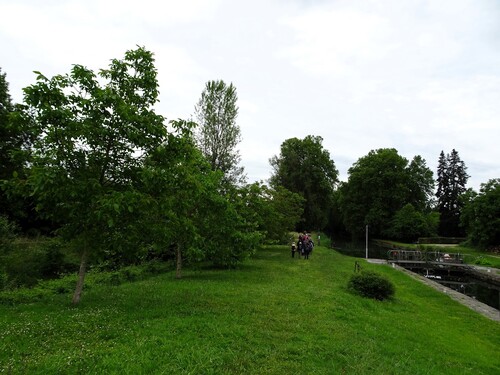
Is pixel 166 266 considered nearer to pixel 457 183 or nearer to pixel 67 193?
pixel 67 193

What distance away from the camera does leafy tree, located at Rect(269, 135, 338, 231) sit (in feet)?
183

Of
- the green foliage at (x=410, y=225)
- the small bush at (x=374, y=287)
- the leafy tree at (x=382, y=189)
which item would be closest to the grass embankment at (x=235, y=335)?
the small bush at (x=374, y=287)

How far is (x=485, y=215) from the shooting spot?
4175cm

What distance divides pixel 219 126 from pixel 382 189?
4431 centimetres

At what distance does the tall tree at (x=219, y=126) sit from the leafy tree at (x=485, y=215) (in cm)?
3046

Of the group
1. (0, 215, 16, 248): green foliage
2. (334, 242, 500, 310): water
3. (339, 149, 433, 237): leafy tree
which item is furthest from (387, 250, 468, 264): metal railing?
(0, 215, 16, 248): green foliage

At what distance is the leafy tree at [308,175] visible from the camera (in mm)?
55719

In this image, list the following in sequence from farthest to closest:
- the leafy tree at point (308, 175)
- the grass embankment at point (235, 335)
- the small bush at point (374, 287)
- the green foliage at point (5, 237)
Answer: the leafy tree at point (308, 175), the green foliage at point (5, 237), the small bush at point (374, 287), the grass embankment at point (235, 335)

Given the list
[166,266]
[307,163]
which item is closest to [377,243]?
[307,163]

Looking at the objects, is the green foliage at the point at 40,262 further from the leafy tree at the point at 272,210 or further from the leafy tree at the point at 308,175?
the leafy tree at the point at 308,175

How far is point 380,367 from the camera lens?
6.75 metres

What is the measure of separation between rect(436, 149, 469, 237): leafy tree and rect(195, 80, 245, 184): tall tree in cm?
5491

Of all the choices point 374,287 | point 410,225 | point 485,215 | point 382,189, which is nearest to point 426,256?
point 485,215

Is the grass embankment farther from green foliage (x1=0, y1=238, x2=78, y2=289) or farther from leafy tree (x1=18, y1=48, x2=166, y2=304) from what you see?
green foliage (x1=0, y1=238, x2=78, y2=289)
